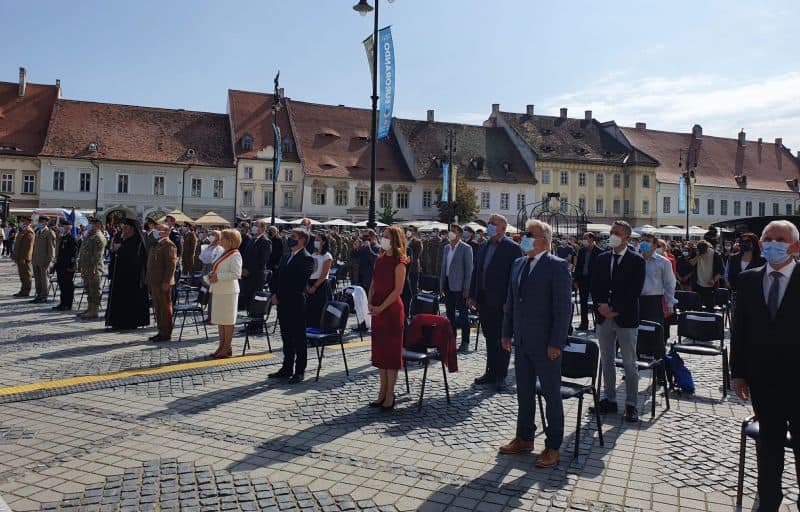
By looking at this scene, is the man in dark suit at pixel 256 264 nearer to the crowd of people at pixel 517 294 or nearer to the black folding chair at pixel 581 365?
the crowd of people at pixel 517 294

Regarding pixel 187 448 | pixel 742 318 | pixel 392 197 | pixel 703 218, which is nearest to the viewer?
pixel 742 318

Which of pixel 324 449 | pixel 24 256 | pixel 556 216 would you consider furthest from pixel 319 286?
pixel 556 216

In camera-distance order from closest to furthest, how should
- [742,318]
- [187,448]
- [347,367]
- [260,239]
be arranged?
[742,318]
[187,448]
[347,367]
[260,239]

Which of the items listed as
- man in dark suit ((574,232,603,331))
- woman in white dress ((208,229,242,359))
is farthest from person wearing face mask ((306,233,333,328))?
man in dark suit ((574,232,603,331))

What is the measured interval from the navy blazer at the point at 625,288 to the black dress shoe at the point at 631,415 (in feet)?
3.01

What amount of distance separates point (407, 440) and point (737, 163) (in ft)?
250

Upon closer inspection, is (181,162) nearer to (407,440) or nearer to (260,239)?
(260,239)

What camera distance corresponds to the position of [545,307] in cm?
566

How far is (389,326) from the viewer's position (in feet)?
23.9

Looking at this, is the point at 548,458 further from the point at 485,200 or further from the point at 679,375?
the point at 485,200

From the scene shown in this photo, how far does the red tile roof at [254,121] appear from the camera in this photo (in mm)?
52844

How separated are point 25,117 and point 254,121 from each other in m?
17.1

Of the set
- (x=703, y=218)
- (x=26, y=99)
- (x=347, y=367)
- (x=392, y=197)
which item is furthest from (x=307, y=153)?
(x=347, y=367)

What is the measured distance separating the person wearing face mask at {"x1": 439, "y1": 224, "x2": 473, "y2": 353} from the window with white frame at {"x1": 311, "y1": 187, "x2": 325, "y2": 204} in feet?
139
